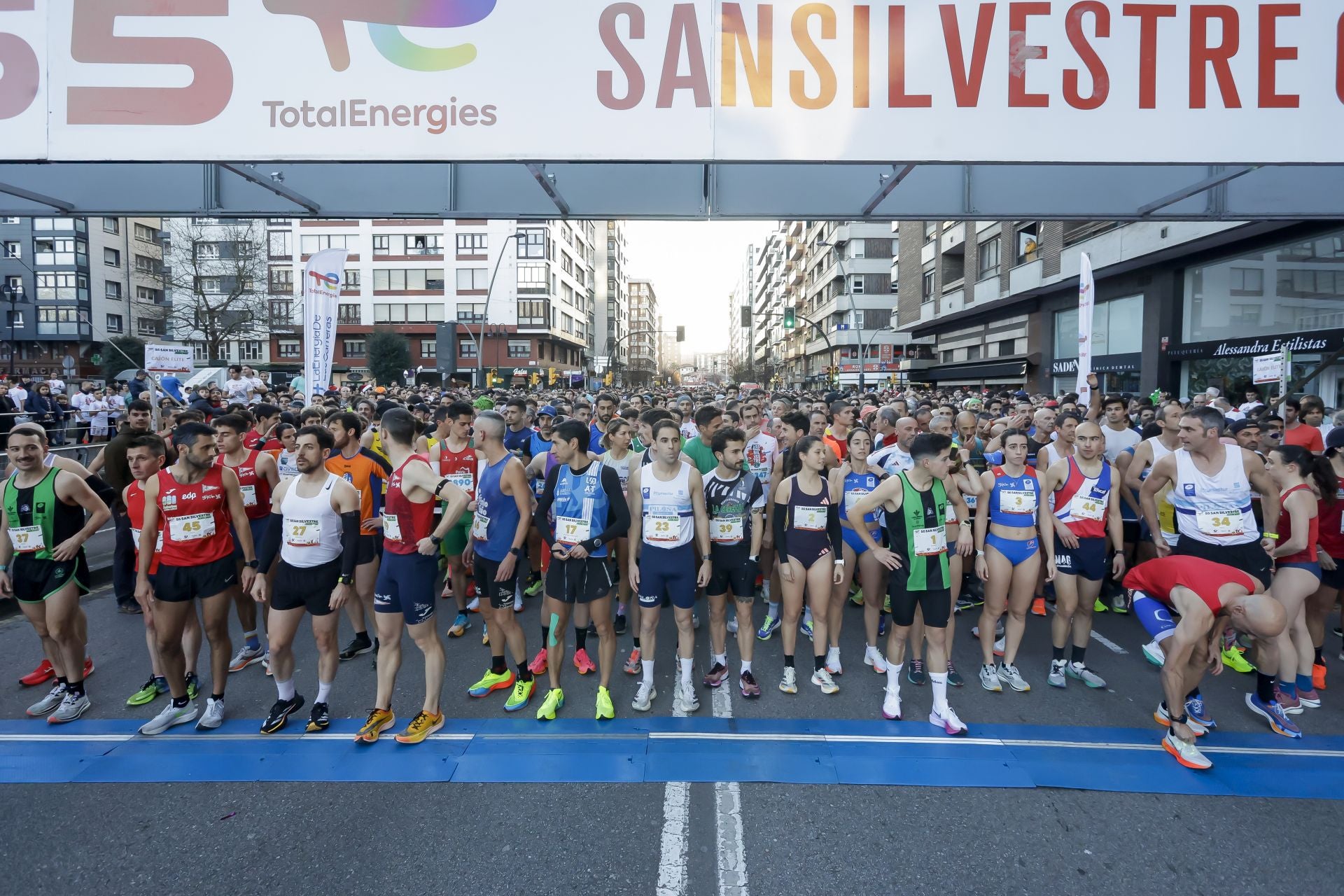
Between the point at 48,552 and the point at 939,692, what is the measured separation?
6332 millimetres

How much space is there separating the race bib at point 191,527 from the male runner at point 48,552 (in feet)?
2.09

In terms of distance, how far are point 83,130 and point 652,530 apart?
5.48 meters

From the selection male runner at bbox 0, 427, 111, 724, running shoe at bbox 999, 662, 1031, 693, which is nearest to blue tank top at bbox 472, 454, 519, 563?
male runner at bbox 0, 427, 111, 724

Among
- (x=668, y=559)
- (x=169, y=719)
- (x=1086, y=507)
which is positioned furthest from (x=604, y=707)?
(x=1086, y=507)

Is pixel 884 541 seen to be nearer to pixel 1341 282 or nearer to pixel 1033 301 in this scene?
pixel 1341 282

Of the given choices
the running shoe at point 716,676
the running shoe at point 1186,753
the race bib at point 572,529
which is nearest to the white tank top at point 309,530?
the race bib at point 572,529

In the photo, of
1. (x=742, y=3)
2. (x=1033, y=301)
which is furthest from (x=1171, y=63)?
(x=1033, y=301)

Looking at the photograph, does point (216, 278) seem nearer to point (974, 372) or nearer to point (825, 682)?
point (974, 372)

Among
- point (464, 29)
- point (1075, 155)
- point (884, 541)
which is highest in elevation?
point (464, 29)

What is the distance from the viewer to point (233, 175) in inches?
276

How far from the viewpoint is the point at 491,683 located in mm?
5258

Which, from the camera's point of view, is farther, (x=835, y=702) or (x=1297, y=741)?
(x=835, y=702)

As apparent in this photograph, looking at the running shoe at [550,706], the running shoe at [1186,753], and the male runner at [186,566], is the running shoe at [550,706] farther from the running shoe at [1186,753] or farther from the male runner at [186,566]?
the running shoe at [1186,753]

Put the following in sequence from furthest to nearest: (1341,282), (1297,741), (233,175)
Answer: (1341,282)
(233,175)
(1297,741)
